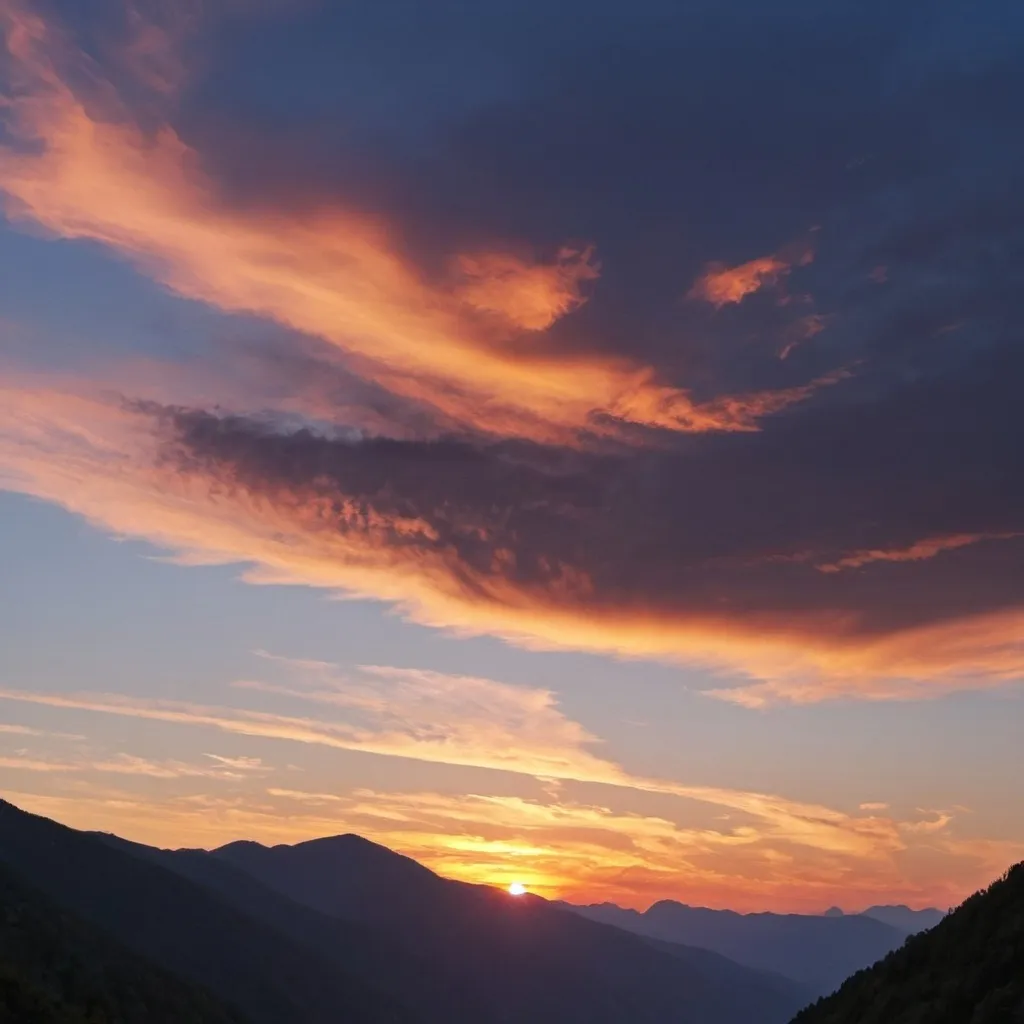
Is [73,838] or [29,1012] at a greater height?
[73,838]

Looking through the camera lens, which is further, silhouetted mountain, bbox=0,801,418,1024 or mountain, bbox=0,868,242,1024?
silhouetted mountain, bbox=0,801,418,1024

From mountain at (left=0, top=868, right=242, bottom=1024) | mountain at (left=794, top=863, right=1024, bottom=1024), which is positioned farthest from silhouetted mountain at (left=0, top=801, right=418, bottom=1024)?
mountain at (left=794, top=863, right=1024, bottom=1024)

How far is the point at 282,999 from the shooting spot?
476 feet

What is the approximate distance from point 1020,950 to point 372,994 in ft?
555

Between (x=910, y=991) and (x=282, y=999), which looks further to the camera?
(x=282, y=999)

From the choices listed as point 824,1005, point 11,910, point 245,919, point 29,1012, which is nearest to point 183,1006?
point 11,910

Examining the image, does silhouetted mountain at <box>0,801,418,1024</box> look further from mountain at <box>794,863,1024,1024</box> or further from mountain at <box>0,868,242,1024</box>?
mountain at <box>794,863,1024,1024</box>

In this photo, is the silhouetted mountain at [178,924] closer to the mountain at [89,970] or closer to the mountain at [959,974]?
the mountain at [89,970]

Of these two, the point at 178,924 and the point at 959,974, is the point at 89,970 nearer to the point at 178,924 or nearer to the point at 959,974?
the point at 178,924

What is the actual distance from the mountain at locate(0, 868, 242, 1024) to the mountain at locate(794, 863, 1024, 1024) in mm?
50572

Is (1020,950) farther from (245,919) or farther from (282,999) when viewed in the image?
(245,919)

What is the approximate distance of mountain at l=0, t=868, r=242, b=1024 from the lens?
75.4m

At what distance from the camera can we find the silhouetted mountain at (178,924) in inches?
5354

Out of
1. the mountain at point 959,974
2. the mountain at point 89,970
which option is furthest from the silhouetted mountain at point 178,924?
the mountain at point 959,974
